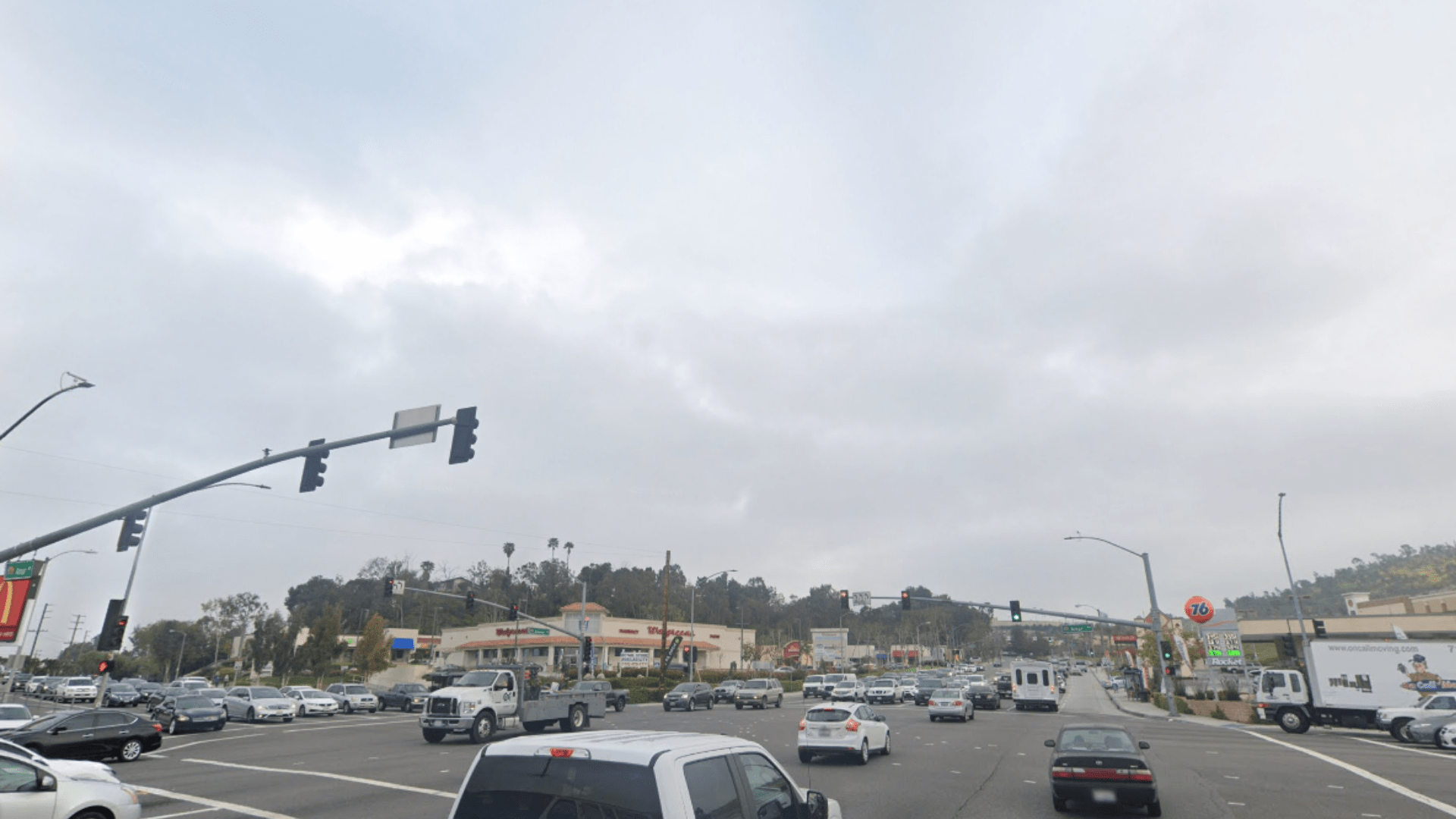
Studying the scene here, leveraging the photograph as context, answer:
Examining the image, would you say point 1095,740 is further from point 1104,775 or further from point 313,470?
point 313,470

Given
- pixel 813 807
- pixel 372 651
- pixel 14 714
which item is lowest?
pixel 14 714

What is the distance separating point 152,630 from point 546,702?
4950 inches

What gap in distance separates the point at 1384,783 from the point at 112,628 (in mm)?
36607

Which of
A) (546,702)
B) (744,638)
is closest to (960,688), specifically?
(546,702)

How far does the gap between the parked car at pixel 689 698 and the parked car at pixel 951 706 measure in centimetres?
1494

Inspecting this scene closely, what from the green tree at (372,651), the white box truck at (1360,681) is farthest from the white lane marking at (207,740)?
the green tree at (372,651)

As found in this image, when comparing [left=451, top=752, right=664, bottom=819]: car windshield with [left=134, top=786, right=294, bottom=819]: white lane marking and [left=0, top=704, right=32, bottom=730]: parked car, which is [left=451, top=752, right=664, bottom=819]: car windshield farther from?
[left=0, top=704, right=32, bottom=730]: parked car

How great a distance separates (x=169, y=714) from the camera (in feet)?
103

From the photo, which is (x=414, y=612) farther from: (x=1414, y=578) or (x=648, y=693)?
(x=1414, y=578)

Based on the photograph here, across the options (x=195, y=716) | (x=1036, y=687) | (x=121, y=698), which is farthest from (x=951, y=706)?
(x=121, y=698)

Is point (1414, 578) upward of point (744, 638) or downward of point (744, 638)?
upward

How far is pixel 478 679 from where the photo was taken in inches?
987

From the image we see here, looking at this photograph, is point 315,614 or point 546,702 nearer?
point 546,702

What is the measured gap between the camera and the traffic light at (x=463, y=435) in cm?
1614
